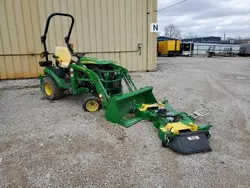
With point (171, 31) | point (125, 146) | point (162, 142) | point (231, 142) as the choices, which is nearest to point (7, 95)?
point (125, 146)

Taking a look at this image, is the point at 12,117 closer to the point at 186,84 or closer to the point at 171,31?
the point at 186,84

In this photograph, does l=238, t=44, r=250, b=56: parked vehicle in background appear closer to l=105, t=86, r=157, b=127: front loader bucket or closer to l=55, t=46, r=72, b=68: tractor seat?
l=105, t=86, r=157, b=127: front loader bucket

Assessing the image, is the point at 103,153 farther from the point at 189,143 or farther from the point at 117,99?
the point at 189,143

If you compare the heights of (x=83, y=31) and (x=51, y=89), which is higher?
(x=83, y=31)

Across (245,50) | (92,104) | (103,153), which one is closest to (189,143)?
(103,153)

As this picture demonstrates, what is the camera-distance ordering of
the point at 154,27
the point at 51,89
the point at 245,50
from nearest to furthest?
1. the point at 51,89
2. the point at 154,27
3. the point at 245,50

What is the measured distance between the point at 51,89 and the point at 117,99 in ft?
6.46

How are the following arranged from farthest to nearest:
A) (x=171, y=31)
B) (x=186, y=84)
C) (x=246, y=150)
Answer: (x=171, y=31) → (x=186, y=84) → (x=246, y=150)

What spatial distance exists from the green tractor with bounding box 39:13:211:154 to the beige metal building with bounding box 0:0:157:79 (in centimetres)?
264

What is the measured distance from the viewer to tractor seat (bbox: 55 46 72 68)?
416 cm

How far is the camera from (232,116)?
12.0 feet

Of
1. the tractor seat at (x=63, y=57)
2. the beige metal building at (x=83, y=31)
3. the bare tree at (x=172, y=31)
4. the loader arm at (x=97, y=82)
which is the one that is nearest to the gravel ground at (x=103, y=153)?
the loader arm at (x=97, y=82)

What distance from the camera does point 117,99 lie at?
3.03 meters

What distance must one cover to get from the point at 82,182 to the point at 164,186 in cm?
77
